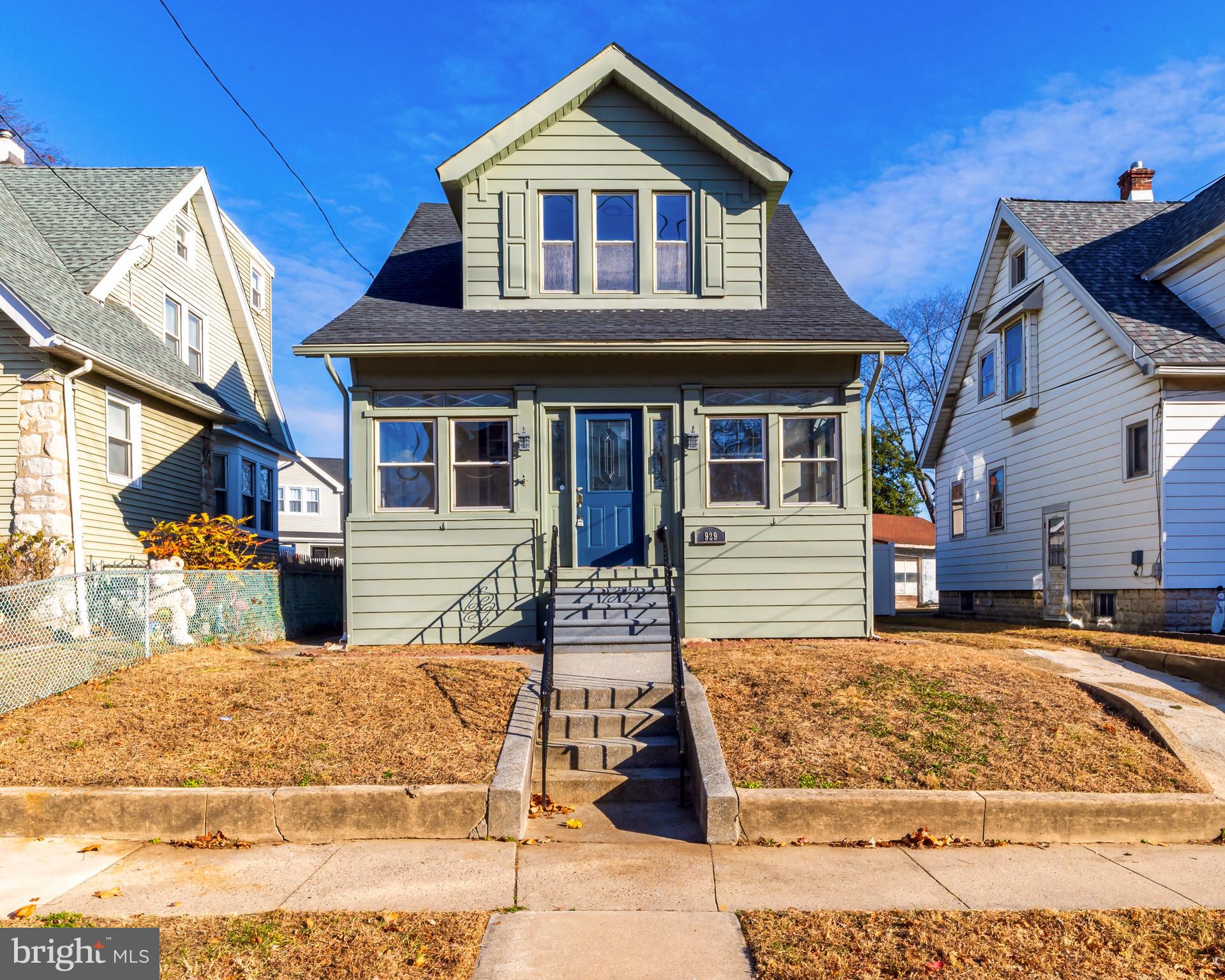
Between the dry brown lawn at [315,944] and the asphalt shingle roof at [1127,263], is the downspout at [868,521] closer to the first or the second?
the asphalt shingle roof at [1127,263]

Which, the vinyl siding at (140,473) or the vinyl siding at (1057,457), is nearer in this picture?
the vinyl siding at (140,473)

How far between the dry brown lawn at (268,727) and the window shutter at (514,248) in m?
5.41

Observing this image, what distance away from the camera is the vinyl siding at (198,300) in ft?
54.6

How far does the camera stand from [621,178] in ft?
41.5

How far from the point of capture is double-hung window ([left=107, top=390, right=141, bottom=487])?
1455 centimetres

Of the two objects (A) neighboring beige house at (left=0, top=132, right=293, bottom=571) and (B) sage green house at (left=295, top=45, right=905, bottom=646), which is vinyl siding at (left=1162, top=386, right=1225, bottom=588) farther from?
(A) neighboring beige house at (left=0, top=132, right=293, bottom=571)

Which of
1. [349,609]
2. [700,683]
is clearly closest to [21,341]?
[349,609]

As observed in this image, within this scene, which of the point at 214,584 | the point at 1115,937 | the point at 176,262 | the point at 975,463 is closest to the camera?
the point at 1115,937

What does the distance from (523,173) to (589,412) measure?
3.38m

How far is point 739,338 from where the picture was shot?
11.6 meters

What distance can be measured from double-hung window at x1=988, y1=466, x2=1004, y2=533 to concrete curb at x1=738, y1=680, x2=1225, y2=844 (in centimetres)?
1452

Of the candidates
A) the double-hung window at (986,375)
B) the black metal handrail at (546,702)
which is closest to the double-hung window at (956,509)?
the double-hung window at (986,375)

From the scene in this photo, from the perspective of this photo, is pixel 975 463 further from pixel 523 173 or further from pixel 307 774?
pixel 307 774

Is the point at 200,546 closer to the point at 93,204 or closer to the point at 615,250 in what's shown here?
the point at 615,250
